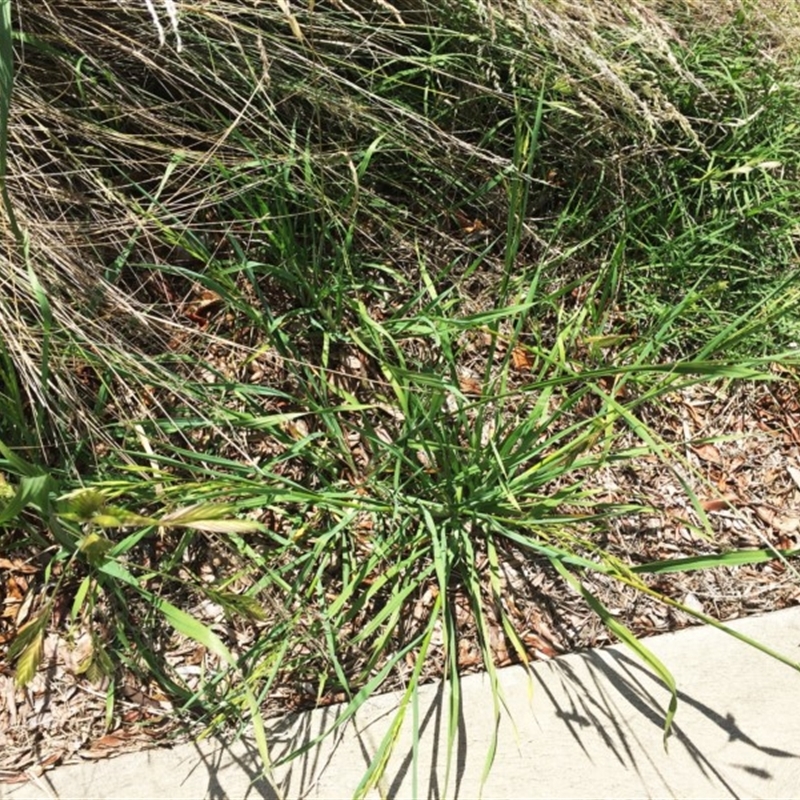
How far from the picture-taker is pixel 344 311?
199cm

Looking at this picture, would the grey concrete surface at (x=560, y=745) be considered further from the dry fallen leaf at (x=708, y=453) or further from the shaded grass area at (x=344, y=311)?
the dry fallen leaf at (x=708, y=453)

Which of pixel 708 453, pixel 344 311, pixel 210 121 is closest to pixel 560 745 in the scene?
pixel 708 453

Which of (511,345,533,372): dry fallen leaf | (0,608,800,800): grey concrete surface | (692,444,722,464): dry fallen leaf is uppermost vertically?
(511,345,533,372): dry fallen leaf

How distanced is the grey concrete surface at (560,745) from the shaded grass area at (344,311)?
0.11 m

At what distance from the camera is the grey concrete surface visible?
5.48 ft

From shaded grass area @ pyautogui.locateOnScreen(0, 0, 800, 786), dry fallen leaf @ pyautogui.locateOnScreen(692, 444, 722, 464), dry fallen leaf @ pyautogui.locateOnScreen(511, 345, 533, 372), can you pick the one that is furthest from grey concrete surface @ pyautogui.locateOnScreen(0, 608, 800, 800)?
dry fallen leaf @ pyautogui.locateOnScreen(511, 345, 533, 372)

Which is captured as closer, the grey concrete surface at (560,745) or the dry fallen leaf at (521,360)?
the grey concrete surface at (560,745)

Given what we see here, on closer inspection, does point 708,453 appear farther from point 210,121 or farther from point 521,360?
point 210,121

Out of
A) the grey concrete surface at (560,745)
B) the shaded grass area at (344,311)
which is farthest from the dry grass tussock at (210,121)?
the grey concrete surface at (560,745)

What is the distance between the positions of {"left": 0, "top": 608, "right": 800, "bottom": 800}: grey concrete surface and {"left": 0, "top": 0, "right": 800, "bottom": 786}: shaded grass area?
106 millimetres

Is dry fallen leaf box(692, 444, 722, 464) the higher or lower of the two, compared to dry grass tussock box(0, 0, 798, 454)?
lower

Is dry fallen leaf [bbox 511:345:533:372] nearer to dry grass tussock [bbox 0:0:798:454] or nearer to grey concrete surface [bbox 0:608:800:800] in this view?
dry grass tussock [bbox 0:0:798:454]

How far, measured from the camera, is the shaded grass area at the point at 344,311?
170 cm

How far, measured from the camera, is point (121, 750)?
169cm
